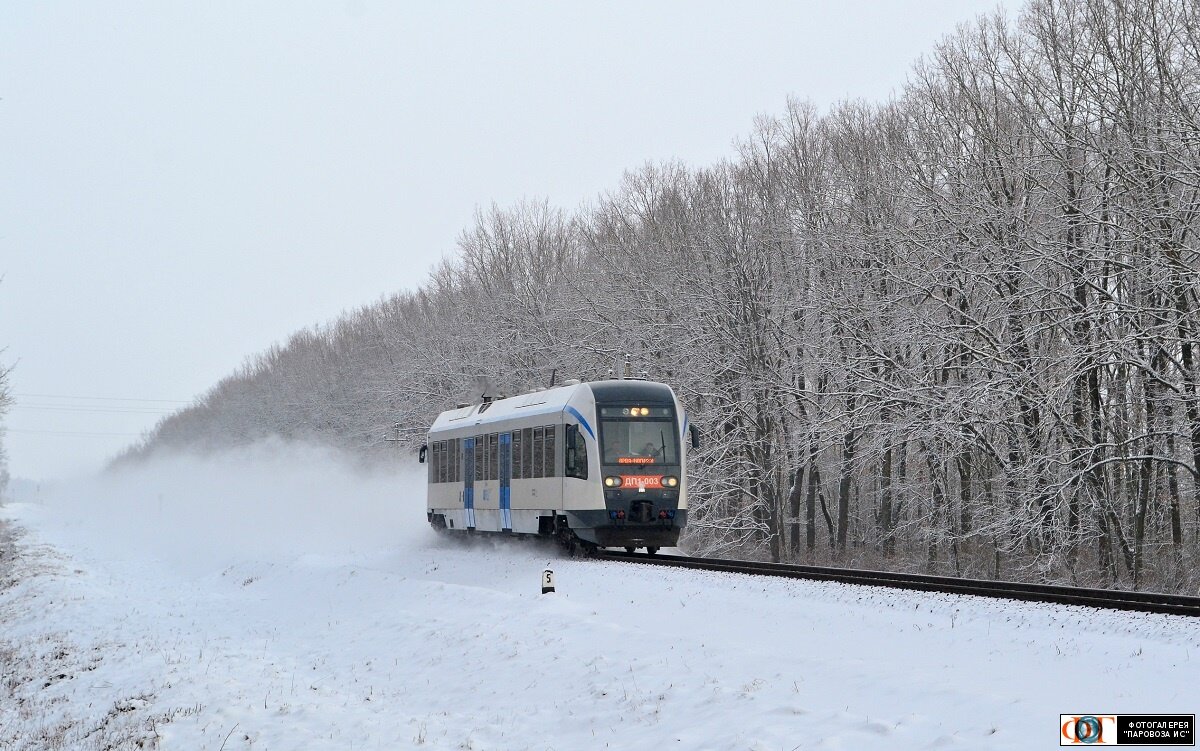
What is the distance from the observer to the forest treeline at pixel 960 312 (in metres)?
21.5

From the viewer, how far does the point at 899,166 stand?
28406 mm

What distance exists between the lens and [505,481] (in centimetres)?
2638

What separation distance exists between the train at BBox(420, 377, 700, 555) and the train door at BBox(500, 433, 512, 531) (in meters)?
0.05

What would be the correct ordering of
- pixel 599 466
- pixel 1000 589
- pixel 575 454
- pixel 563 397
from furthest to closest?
pixel 563 397, pixel 575 454, pixel 599 466, pixel 1000 589

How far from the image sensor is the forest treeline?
21.5m

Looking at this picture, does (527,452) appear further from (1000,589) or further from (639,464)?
(1000,589)

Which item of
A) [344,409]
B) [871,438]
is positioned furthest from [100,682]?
[344,409]

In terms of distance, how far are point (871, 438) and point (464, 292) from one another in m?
34.8

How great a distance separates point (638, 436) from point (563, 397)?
6.23 ft

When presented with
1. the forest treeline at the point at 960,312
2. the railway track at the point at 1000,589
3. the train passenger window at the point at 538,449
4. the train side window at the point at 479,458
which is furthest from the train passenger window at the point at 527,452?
the forest treeline at the point at 960,312

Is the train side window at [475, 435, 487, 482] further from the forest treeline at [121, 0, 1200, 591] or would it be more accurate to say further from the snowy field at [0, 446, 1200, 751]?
the forest treeline at [121, 0, 1200, 591]

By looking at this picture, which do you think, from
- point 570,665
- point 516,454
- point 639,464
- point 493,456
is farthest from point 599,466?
point 570,665

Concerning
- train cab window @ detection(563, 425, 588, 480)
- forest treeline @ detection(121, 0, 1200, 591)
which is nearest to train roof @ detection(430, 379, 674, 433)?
train cab window @ detection(563, 425, 588, 480)

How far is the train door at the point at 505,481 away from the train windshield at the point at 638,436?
3.72 meters
